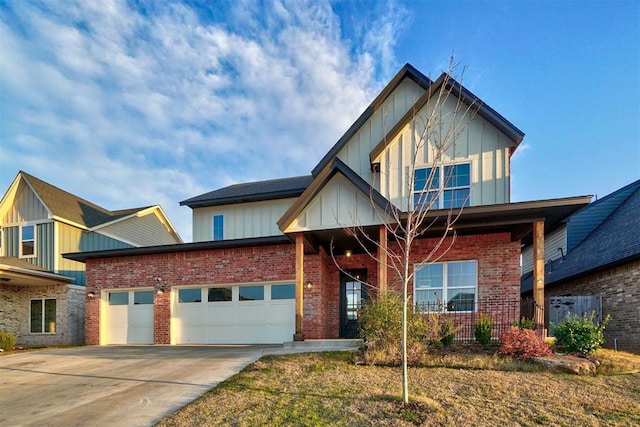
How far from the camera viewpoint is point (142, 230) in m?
21.6

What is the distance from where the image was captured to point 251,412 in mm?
5000

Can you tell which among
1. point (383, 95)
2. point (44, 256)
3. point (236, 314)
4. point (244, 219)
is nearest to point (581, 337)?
point (383, 95)

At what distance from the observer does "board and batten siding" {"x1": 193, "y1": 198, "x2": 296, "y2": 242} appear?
49.4ft

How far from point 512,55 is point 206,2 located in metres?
9.19

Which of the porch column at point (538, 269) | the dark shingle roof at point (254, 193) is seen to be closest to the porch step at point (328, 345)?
the porch column at point (538, 269)

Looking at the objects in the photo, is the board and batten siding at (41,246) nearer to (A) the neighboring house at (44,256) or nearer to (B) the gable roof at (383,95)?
(A) the neighboring house at (44,256)

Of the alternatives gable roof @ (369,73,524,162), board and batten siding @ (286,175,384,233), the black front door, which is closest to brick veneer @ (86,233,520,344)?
the black front door

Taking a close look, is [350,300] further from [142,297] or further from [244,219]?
[142,297]

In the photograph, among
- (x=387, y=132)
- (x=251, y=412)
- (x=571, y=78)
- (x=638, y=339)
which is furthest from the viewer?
(x=387, y=132)

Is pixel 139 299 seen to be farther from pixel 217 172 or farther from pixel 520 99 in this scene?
pixel 520 99

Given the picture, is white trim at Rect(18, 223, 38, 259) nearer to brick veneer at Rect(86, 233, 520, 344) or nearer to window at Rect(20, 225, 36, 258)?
window at Rect(20, 225, 36, 258)

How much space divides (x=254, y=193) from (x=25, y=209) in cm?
1234

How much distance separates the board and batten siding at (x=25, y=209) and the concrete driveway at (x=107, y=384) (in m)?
9.24

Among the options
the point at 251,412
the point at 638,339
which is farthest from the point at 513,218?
the point at 251,412
